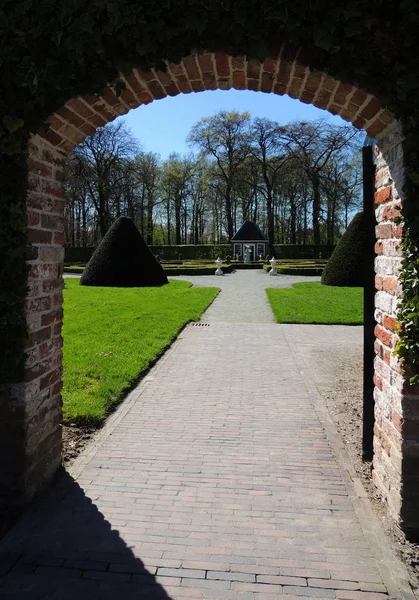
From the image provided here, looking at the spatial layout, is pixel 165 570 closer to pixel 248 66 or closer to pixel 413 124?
pixel 413 124

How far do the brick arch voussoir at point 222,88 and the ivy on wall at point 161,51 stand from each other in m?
0.11

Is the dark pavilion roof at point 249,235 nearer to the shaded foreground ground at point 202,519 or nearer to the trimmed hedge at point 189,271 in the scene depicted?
the trimmed hedge at point 189,271

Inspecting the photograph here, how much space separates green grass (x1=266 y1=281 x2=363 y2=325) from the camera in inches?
476

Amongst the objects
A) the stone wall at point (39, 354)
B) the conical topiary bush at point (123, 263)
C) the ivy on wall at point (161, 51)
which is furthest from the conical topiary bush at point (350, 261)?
the stone wall at point (39, 354)

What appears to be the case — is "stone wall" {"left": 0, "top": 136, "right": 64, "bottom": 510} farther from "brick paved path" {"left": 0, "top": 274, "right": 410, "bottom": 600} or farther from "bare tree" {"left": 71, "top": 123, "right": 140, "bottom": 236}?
"bare tree" {"left": 71, "top": 123, "right": 140, "bottom": 236}

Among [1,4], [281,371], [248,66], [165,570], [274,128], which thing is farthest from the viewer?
[274,128]

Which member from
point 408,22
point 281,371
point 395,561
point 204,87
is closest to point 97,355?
point 281,371

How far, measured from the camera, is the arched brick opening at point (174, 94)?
2.83 metres

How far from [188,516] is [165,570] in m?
0.54

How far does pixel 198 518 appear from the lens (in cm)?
297

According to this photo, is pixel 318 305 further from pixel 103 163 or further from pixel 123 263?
pixel 103 163

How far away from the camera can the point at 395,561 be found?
2.55m

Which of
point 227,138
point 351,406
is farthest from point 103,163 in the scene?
point 351,406

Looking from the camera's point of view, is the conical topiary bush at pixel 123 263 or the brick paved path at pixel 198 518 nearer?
the brick paved path at pixel 198 518
